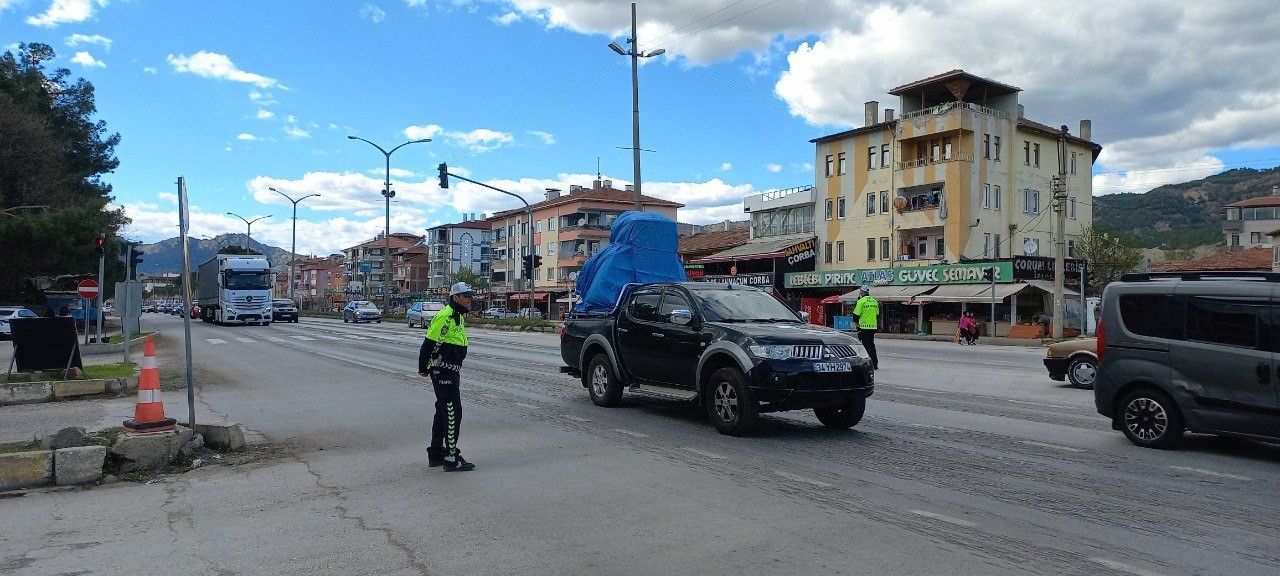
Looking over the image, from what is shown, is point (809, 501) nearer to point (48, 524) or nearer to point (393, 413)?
point (48, 524)

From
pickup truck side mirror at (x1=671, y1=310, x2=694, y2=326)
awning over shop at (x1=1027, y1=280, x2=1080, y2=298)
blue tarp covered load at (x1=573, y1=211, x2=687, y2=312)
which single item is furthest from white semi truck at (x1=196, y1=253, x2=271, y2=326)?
pickup truck side mirror at (x1=671, y1=310, x2=694, y2=326)

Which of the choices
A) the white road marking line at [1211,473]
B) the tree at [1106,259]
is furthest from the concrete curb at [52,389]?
the tree at [1106,259]

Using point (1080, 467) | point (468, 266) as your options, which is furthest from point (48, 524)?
point (468, 266)

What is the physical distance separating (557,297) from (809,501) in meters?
74.3

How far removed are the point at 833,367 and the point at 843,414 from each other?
0.94 meters

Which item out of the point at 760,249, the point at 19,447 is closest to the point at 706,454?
the point at 19,447

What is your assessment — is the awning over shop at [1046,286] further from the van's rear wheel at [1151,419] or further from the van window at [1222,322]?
the van window at [1222,322]

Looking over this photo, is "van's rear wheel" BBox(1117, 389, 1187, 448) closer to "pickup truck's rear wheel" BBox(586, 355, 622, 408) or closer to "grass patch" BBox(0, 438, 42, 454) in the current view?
"pickup truck's rear wheel" BBox(586, 355, 622, 408)

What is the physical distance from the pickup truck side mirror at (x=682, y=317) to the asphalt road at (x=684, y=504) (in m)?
1.20

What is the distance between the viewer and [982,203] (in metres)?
48.1

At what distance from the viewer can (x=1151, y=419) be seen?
8055mm

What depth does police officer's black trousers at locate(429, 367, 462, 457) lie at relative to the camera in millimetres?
7324

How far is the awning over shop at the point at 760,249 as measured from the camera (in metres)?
55.6

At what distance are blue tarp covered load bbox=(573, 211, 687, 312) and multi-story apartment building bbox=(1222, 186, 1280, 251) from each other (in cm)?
9182
